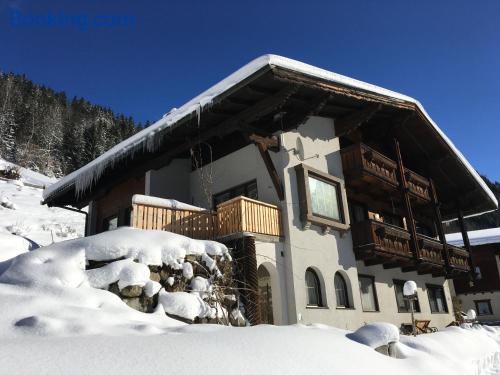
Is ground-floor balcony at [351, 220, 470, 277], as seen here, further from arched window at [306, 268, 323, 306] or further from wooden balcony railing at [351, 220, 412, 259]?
arched window at [306, 268, 323, 306]

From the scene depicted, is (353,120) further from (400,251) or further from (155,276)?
(155,276)

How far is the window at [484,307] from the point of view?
31.7 m

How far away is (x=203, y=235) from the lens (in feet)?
35.2

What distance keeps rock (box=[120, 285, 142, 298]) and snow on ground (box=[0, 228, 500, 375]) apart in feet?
0.48

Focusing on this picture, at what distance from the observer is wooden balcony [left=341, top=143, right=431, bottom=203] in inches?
550

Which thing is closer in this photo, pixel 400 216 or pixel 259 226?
pixel 259 226

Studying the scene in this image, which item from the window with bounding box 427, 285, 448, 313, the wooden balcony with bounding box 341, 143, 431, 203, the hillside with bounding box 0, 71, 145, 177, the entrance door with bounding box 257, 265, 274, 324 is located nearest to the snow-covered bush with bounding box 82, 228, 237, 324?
the entrance door with bounding box 257, 265, 274, 324

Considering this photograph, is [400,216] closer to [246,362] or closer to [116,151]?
[116,151]

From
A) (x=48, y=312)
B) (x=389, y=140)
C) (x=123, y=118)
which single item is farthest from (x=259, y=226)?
(x=123, y=118)

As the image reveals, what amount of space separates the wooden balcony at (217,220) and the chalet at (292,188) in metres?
0.03

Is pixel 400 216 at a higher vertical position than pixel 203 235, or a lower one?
higher

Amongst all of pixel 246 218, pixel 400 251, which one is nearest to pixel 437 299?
pixel 400 251

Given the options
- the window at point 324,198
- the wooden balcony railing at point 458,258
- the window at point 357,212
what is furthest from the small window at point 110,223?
the wooden balcony railing at point 458,258

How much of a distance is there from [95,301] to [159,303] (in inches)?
68.1
